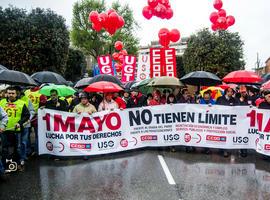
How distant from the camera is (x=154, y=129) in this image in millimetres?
9023

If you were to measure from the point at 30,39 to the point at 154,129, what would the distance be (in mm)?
12809

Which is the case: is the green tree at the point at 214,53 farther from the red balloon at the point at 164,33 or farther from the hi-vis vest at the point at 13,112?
the hi-vis vest at the point at 13,112

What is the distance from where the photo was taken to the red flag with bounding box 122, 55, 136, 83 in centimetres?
1976

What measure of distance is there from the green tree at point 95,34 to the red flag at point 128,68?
30.8 m

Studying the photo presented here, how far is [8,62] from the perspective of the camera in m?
18.3

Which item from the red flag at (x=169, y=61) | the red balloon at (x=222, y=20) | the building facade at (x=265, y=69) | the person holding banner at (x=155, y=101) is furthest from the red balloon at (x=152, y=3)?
the building facade at (x=265, y=69)

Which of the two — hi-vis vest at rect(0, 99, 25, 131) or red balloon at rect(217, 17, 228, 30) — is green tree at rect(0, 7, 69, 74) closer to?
red balloon at rect(217, 17, 228, 30)

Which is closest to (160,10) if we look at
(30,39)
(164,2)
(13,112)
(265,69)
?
(164,2)

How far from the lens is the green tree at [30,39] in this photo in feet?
59.9

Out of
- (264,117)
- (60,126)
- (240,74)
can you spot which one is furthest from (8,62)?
(264,117)

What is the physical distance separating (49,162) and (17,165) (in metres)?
0.83

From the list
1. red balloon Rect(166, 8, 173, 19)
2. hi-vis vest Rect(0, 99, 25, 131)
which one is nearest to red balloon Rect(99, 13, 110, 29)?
red balloon Rect(166, 8, 173, 19)

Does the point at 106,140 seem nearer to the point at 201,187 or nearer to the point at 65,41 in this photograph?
the point at 201,187

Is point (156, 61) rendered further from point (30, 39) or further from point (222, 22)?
point (30, 39)
